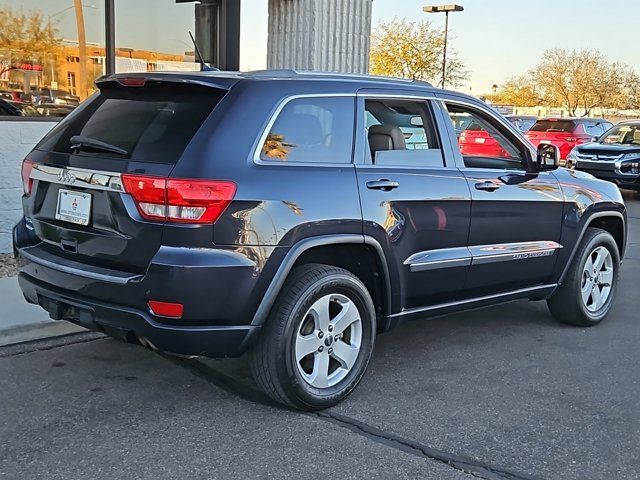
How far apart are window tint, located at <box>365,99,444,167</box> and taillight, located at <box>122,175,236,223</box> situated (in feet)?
3.66

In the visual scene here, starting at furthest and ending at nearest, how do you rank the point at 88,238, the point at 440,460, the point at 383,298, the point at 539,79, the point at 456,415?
the point at 539,79 < the point at 383,298 < the point at 456,415 < the point at 88,238 < the point at 440,460

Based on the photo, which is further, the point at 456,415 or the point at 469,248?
the point at 469,248

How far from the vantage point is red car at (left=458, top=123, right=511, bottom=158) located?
5230 millimetres

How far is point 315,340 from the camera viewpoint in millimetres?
4066

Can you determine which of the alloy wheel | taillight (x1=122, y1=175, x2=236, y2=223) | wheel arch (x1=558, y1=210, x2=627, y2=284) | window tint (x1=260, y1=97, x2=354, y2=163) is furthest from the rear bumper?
the alloy wheel

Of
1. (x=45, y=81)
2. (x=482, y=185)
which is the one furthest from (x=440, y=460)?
(x=45, y=81)

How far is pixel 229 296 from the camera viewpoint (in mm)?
3617

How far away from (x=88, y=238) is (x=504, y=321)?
11.8 ft

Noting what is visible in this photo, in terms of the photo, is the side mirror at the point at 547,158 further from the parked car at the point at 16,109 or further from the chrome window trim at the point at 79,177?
the parked car at the point at 16,109

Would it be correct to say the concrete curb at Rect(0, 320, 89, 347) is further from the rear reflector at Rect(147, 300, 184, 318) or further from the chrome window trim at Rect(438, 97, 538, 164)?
the chrome window trim at Rect(438, 97, 538, 164)

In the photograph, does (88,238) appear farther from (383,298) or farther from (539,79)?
(539,79)

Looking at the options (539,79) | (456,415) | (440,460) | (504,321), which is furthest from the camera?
(539,79)

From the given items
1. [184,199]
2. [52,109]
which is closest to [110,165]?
[184,199]

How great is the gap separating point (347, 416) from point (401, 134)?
5.72 feet
